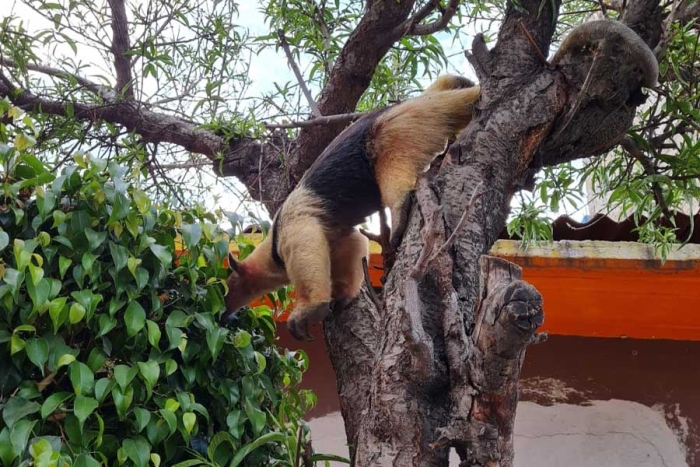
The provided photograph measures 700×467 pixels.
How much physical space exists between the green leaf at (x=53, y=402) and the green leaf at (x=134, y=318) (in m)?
0.22

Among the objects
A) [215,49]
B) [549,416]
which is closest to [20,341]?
[215,49]

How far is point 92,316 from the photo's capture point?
200 cm

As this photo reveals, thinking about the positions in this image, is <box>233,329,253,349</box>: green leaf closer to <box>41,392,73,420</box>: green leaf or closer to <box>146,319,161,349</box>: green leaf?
<box>146,319,161,349</box>: green leaf

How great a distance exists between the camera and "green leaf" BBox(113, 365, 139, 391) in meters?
1.92

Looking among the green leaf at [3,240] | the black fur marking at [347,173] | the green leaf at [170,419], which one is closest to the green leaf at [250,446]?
the green leaf at [170,419]

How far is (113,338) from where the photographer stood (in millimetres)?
2078

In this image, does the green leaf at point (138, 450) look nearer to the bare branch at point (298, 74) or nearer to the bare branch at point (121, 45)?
the bare branch at point (298, 74)

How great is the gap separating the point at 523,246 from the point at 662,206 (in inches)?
29.7

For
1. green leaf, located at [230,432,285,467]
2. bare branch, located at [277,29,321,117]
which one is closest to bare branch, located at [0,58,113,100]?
bare branch, located at [277,29,321,117]

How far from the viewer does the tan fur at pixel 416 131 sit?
9.31 feet

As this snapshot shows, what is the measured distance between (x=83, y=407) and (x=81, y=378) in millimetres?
88

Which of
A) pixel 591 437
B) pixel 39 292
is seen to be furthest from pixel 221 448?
pixel 591 437

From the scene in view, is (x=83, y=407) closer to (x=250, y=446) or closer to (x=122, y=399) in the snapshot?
(x=122, y=399)

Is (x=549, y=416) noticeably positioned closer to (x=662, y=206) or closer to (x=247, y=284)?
(x=662, y=206)
